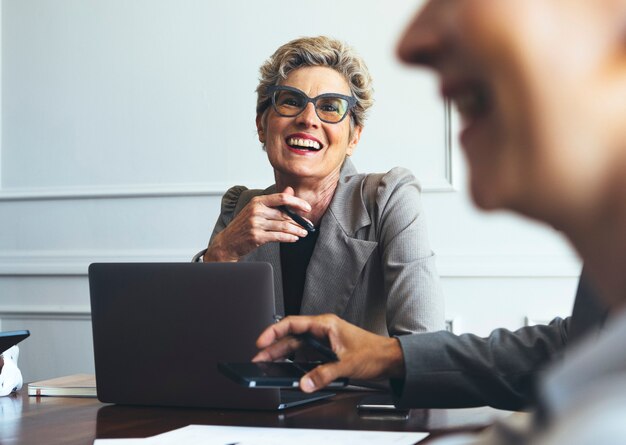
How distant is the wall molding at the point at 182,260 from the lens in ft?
9.18

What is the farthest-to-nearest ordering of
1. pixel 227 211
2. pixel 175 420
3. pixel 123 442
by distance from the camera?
pixel 227 211, pixel 175 420, pixel 123 442

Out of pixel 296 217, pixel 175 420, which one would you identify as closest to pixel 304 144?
pixel 296 217

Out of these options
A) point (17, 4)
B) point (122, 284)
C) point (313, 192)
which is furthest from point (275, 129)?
point (17, 4)

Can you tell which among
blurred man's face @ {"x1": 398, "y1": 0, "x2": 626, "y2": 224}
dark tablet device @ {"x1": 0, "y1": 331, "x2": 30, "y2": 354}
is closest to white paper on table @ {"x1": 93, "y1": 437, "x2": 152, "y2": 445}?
dark tablet device @ {"x1": 0, "y1": 331, "x2": 30, "y2": 354}

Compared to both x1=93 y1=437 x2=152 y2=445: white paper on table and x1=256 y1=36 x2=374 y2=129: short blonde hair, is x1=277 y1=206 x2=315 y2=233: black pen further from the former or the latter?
x1=93 y1=437 x2=152 y2=445: white paper on table

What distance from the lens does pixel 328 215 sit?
6.82 feet

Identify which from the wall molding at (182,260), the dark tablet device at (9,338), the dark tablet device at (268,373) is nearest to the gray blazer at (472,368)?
the dark tablet device at (268,373)

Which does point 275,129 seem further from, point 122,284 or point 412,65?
point 412,65

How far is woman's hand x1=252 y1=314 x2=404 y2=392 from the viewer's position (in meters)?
1.10

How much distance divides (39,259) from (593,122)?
3289 mm

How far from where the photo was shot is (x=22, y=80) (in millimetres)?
3344

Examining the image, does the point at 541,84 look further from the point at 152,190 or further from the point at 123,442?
the point at 152,190

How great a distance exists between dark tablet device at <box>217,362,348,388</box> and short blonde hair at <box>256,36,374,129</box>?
1.14 m

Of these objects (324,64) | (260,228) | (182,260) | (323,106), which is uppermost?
(324,64)
